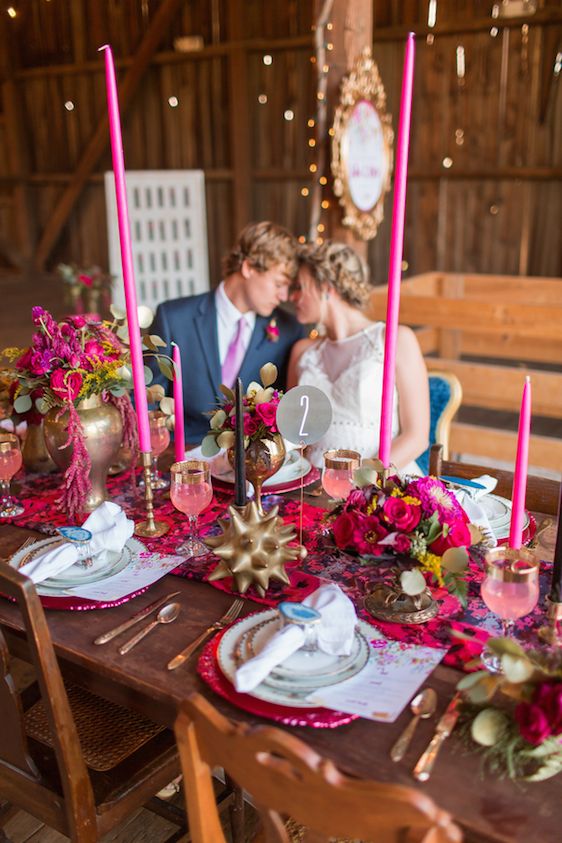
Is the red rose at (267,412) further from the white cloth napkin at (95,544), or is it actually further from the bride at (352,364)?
the bride at (352,364)

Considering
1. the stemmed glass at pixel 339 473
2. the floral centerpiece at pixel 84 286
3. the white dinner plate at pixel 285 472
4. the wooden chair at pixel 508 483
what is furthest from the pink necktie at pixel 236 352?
the floral centerpiece at pixel 84 286

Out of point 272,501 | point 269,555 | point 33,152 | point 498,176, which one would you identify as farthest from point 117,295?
point 269,555

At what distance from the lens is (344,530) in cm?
137

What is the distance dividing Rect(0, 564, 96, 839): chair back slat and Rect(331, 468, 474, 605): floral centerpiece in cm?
51

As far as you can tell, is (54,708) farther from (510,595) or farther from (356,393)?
(356,393)

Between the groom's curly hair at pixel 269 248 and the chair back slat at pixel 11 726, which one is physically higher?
the groom's curly hair at pixel 269 248

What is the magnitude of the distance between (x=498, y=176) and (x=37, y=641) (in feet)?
23.2

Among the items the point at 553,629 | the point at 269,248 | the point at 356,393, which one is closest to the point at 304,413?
the point at 553,629

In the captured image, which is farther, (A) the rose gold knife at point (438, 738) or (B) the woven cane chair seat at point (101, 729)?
(B) the woven cane chair seat at point (101, 729)

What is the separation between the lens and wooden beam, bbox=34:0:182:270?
8.66m

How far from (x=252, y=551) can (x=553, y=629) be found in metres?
0.53

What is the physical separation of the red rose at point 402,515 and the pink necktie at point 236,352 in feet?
5.71

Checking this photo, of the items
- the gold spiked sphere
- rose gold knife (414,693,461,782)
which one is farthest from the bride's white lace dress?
rose gold knife (414,693,461,782)

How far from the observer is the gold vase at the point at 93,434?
5.88ft
